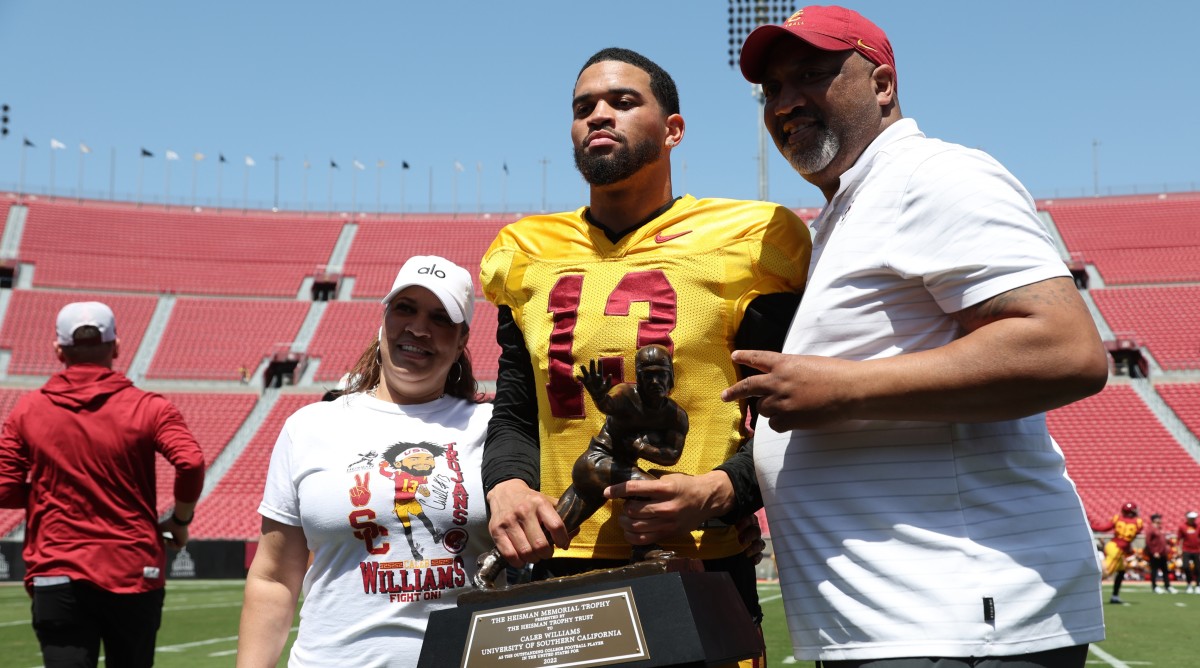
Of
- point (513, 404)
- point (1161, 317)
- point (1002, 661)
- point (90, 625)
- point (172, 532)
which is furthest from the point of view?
point (1161, 317)

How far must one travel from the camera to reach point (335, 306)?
35250mm

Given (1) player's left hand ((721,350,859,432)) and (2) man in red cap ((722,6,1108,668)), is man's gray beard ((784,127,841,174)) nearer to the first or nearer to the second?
(2) man in red cap ((722,6,1108,668))

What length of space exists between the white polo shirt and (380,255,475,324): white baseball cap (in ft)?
3.52

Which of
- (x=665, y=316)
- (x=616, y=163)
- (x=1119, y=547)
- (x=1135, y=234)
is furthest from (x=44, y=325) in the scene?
(x=1135, y=234)

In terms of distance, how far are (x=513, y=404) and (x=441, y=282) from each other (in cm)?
40

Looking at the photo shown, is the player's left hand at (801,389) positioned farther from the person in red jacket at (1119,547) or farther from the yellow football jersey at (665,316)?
the person in red jacket at (1119,547)

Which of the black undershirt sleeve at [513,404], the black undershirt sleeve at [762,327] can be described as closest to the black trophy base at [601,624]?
the black undershirt sleeve at [762,327]

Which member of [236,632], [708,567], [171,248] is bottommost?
[236,632]

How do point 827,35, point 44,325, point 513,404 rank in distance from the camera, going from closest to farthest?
point 827,35 → point 513,404 → point 44,325

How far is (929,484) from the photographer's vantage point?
5.80ft

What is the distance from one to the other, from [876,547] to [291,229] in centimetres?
4094

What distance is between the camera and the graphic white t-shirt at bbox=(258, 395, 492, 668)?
2.56m

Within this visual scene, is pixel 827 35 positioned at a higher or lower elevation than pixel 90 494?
higher

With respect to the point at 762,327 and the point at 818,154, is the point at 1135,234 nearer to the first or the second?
the point at 762,327
